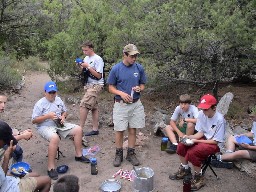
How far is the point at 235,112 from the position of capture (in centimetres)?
733

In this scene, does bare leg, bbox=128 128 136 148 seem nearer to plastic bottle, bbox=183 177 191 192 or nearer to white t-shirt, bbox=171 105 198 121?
white t-shirt, bbox=171 105 198 121

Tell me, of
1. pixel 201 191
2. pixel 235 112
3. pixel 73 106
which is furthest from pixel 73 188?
pixel 73 106

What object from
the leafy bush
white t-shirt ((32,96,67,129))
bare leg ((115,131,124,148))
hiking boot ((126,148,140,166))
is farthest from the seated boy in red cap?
the leafy bush

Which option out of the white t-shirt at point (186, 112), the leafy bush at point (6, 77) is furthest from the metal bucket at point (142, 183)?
the leafy bush at point (6, 77)

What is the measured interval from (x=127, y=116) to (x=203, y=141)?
1.23 m

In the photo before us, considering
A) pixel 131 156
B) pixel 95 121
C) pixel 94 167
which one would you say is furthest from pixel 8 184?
pixel 95 121

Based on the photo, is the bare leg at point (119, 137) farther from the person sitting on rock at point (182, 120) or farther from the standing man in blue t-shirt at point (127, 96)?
the person sitting on rock at point (182, 120)

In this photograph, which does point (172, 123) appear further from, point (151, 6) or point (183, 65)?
point (151, 6)

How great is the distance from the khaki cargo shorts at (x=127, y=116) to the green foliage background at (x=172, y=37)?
6.26 ft

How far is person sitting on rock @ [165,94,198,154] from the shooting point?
5453 mm

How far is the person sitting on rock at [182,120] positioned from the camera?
5.45m

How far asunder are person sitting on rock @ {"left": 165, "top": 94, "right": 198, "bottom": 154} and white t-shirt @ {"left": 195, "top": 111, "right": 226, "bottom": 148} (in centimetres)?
55

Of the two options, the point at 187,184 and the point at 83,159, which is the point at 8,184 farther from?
the point at 187,184

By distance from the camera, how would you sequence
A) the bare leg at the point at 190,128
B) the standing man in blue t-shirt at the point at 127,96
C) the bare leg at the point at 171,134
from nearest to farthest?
the standing man in blue t-shirt at the point at 127,96 < the bare leg at the point at 190,128 < the bare leg at the point at 171,134
